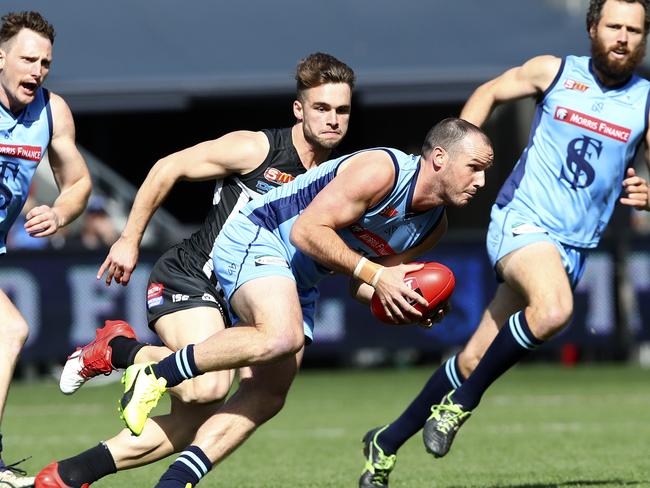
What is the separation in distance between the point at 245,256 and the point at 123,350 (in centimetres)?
78

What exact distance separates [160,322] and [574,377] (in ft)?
28.8

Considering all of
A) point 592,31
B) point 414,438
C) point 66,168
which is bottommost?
point 414,438

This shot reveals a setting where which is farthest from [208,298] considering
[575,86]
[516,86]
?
[575,86]

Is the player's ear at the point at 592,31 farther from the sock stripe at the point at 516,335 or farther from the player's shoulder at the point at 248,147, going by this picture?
the player's shoulder at the point at 248,147

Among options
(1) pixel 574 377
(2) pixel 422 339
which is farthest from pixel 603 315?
(2) pixel 422 339

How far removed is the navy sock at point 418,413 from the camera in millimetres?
6898

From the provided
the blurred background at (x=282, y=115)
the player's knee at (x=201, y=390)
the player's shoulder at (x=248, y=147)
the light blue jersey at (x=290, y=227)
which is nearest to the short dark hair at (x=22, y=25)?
the player's shoulder at (x=248, y=147)

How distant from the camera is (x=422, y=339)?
15133 mm

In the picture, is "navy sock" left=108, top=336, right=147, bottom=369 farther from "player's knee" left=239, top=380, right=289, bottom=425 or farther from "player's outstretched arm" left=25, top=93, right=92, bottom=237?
"player's outstretched arm" left=25, top=93, right=92, bottom=237

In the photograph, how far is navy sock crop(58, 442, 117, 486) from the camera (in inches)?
243

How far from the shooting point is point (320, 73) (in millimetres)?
6691

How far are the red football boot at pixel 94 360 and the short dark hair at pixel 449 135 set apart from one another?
68.7 inches

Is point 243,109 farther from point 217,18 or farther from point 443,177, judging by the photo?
point 443,177

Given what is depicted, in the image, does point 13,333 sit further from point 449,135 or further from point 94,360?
point 449,135
